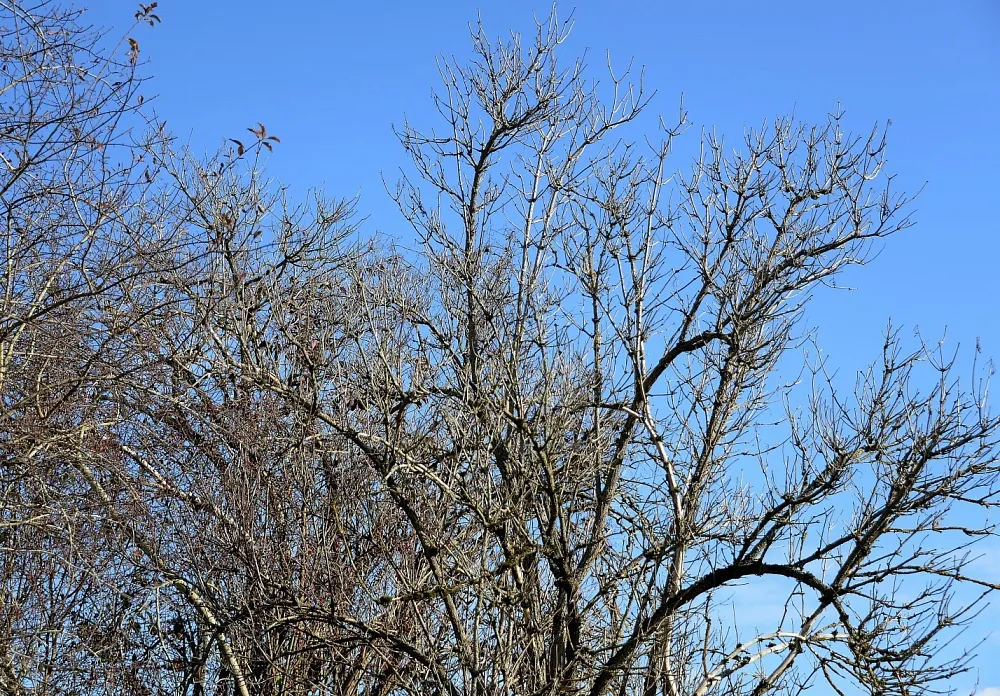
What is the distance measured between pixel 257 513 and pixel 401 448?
8.52ft

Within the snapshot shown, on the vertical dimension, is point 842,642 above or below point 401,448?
below

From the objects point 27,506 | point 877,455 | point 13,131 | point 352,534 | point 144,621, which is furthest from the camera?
point 144,621

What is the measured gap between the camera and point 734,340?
12516 millimetres

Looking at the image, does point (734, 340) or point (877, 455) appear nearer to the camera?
point (877, 455)

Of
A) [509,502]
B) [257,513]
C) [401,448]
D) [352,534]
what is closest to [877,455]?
[509,502]

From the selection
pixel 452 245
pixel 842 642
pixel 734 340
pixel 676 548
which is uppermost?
pixel 452 245

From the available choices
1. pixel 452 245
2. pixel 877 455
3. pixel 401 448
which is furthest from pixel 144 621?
pixel 877 455

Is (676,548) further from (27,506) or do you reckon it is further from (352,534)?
(27,506)

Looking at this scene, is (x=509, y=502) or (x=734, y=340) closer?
(x=509, y=502)

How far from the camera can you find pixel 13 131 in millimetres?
8195

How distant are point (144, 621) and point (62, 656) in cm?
176

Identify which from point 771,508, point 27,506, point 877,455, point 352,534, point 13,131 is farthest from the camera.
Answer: point 352,534

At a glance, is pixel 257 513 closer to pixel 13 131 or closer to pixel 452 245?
pixel 452 245

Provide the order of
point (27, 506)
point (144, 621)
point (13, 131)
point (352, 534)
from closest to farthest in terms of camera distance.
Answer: point (13, 131) < point (27, 506) < point (352, 534) < point (144, 621)
